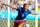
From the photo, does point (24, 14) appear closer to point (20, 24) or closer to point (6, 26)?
point (20, 24)

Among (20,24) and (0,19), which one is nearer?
(20,24)

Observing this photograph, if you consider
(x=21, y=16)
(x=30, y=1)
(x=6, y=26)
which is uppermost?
(x=30, y=1)

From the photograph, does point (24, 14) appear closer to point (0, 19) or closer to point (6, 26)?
point (6, 26)

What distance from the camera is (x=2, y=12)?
521 centimetres

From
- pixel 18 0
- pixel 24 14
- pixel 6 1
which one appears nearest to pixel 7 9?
pixel 6 1

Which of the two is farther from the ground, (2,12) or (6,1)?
(6,1)

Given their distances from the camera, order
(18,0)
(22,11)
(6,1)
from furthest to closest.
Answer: (18,0) → (6,1) → (22,11)

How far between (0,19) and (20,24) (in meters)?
1.45

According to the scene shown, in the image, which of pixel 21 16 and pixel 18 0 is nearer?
pixel 21 16

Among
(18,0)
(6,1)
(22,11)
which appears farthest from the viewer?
(18,0)

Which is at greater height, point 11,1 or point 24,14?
point 11,1

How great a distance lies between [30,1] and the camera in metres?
5.03

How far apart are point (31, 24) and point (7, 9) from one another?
3.33ft

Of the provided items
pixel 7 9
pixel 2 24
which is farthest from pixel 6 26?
pixel 7 9
